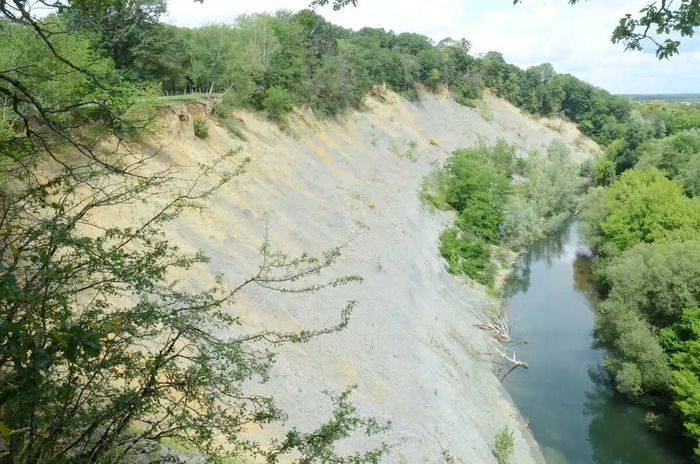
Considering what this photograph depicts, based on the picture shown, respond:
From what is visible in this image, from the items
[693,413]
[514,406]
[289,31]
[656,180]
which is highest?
[289,31]

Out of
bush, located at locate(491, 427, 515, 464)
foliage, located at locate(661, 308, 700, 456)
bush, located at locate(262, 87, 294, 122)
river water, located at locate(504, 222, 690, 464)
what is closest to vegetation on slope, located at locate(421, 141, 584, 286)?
river water, located at locate(504, 222, 690, 464)

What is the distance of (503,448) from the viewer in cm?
1859

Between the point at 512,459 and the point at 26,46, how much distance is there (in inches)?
785

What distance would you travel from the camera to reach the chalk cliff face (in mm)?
17844

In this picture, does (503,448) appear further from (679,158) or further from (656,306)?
(679,158)

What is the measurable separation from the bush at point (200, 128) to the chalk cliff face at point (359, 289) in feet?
1.32

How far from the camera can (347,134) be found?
5019 cm

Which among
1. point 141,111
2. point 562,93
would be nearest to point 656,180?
point 141,111

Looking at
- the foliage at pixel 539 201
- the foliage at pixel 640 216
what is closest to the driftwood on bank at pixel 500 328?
the foliage at pixel 640 216

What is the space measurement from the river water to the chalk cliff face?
1612mm

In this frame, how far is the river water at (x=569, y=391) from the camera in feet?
72.2

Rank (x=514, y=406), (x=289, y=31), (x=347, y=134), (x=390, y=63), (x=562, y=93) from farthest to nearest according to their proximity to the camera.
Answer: (x=562, y=93) < (x=390, y=63) < (x=347, y=134) < (x=289, y=31) < (x=514, y=406)

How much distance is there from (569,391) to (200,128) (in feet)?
75.2

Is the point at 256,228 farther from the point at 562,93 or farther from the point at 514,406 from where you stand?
the point at 562,93
